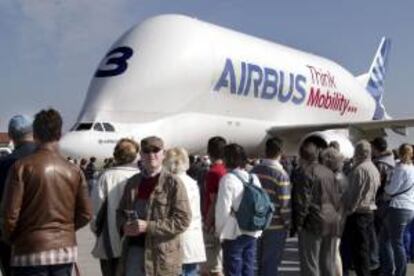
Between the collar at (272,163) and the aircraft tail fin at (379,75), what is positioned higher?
the aircraft tail fin at (379,75)

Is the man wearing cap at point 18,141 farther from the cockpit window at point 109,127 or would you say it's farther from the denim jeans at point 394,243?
the cockpit window at point 109,127

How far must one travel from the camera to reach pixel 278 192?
6590 mm

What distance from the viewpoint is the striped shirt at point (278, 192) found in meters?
→ 6.59

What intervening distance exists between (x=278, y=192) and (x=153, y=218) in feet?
7.03

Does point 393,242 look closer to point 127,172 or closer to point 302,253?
point 302,253

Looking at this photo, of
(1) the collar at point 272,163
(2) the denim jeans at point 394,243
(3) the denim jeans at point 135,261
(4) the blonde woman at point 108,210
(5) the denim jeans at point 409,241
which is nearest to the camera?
(3) the denim jeans at point 135,261

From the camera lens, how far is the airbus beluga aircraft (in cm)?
1748

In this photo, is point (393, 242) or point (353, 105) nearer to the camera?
point (393, 242)

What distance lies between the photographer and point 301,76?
24031 millimetres

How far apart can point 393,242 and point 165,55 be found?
11.3 meters

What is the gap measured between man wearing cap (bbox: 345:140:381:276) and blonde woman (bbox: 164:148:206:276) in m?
2.58

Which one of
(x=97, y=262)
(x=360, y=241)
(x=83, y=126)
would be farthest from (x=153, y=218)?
(x=83, y=126)

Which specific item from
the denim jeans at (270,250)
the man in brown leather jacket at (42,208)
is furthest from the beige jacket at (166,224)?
the denim jeans at (270,250)

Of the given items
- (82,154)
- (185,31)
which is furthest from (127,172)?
(185,31)
